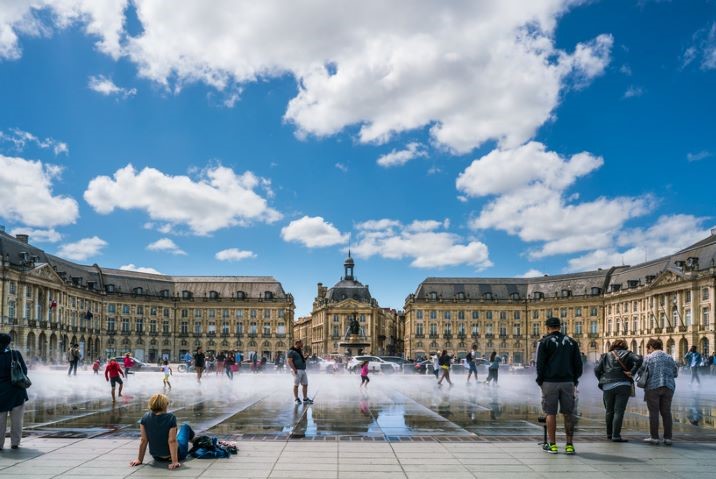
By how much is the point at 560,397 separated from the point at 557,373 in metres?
0.41

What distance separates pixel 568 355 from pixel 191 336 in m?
121

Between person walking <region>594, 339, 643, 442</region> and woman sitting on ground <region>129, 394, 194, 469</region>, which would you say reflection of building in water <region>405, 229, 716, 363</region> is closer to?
person walking <region>594, 339, 643, 442</region>

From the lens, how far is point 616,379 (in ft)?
45.4

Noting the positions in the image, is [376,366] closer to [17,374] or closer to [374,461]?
[17,374]

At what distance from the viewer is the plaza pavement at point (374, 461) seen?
9914 mm

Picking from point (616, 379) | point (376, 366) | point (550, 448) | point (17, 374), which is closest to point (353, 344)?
point (376, 366)

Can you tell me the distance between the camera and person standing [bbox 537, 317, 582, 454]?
12.0m

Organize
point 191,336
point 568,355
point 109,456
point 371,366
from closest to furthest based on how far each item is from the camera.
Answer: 1. point 109,456
2. point 568,355
3. point 371,366
4. point 191,336

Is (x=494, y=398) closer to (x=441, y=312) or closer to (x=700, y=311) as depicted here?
(x=700, y=311)

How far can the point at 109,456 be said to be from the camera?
443 inches

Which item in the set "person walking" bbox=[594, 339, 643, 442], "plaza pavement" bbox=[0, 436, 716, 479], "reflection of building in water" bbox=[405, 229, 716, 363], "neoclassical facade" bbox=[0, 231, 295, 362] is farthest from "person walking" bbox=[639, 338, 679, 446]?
"neoclassical facade" bbox=[0, 231, 295, 362]

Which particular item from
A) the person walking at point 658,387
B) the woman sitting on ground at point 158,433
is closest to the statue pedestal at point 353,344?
the person walking at point 658,387

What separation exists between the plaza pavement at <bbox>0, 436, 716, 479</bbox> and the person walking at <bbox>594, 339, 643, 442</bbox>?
2.27 ft

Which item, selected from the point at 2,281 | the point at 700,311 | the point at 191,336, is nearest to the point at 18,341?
the point at 2,281
